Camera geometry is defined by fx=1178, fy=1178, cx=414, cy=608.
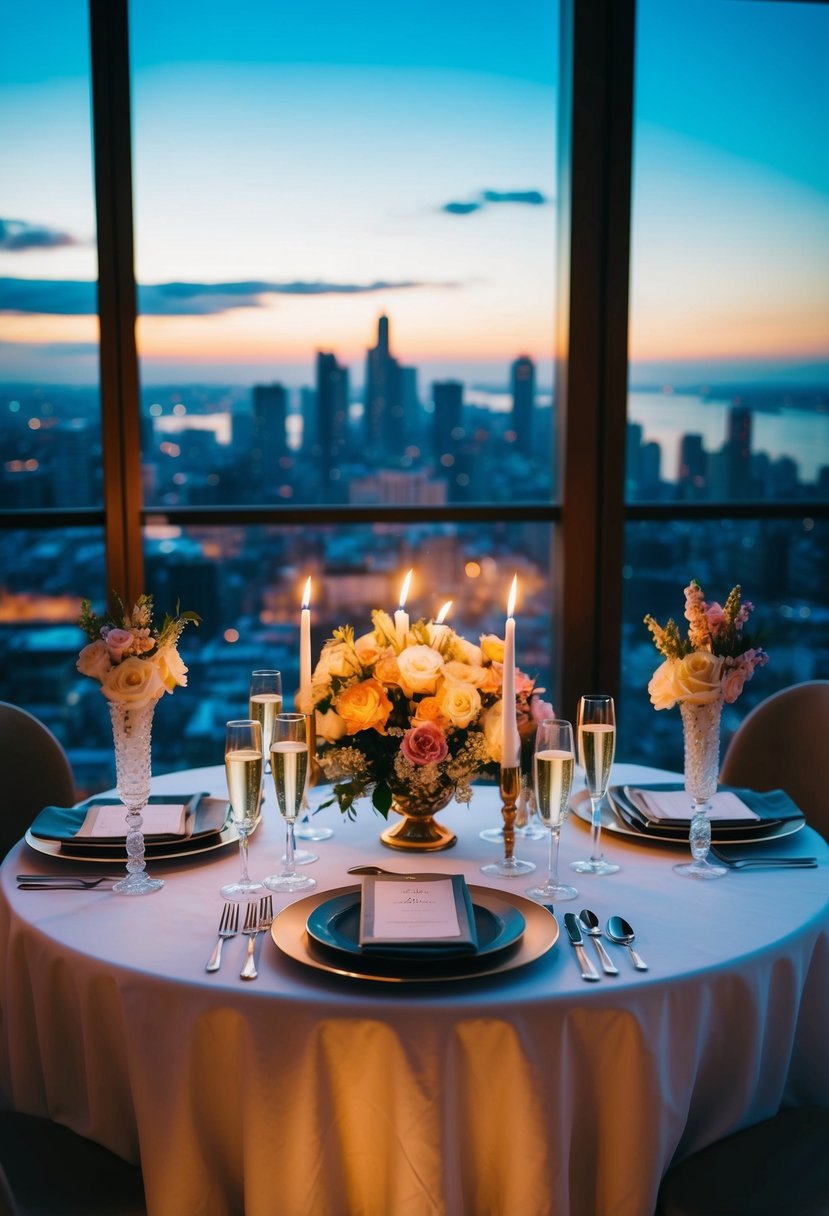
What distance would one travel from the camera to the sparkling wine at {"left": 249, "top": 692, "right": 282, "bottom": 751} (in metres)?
2.05

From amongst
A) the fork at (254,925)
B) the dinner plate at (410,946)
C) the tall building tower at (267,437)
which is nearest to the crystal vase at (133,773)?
the fork at (254,925)

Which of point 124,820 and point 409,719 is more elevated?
point 409,719

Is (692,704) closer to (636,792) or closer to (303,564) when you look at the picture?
(636,792)

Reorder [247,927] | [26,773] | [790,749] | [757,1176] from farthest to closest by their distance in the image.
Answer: [790,749]
[26,773]
[247,927]
[757,1176]

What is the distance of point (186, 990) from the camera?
1490mm

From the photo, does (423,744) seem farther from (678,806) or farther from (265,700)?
(678,806)

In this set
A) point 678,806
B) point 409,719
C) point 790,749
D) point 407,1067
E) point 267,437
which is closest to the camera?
point 407,1067

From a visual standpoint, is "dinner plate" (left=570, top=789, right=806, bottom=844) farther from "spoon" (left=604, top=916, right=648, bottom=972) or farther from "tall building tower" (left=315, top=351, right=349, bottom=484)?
"tall building tower" (left=315, top=351, right=349, bottom=484)

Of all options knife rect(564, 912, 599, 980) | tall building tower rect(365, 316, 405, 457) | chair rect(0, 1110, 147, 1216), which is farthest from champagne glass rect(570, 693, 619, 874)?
tall building tower rect(365, 316, 405, 457)

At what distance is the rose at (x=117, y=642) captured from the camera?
5.91ft

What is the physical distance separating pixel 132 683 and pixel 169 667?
9cm

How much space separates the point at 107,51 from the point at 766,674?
101 inches

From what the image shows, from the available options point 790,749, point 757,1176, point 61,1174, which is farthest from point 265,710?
point 790,749

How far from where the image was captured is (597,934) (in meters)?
1.65
